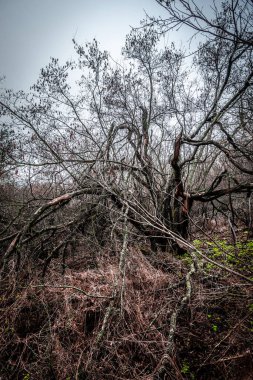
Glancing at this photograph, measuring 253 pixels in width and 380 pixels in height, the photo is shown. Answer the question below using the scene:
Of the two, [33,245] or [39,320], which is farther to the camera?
[33,245]

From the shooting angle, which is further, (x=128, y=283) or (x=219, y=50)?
(x=219, y=50)

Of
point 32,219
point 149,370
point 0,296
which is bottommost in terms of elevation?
point 149,370

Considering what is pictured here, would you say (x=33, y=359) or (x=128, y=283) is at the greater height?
(x=128, y=283)

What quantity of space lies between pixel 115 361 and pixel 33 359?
1.15m

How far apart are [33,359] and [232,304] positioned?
9.42 feet

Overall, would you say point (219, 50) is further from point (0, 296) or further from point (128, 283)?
point (0, 296)

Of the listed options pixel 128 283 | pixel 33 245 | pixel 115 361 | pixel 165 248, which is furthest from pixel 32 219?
pixel 165 248

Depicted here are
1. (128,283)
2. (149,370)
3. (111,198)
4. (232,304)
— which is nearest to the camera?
(149,370)

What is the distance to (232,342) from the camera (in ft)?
8.07

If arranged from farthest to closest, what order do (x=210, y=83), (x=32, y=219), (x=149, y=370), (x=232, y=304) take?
(x=210, y=83) < (x=32, y=219) < (x=232, y=304) < (x=149, y=370)

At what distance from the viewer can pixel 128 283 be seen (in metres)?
3.40

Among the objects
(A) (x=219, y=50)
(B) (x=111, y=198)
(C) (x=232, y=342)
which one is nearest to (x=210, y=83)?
(A) (x=219, y=50)

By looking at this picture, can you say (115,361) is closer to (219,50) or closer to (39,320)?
(39,320)

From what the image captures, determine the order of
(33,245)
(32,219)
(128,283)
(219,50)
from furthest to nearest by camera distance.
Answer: (219,50)
(33,245)
(32,219)
(128,283)
